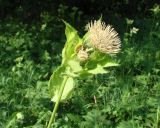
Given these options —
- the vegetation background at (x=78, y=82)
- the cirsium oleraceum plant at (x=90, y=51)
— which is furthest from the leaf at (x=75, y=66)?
the vegetation background at (x=78, y=82)

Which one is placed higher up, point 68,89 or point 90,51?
point 90,51

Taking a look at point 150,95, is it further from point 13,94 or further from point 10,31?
point 10,31

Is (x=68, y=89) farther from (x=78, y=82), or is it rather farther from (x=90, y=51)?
(x=78, y=82)

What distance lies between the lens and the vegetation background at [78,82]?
154 inches

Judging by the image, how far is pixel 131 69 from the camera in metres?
4.93

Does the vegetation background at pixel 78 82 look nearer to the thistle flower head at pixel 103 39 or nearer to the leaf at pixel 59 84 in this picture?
the leaf at pixel 59 84

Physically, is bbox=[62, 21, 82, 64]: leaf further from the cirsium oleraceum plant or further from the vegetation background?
the vegetation background

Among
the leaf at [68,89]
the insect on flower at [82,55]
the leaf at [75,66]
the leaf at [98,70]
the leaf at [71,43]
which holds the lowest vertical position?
the leaf at [68,89]

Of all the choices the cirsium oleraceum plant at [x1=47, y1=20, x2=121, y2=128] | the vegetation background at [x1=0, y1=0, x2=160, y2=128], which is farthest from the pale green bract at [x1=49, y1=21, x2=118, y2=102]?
the vegetation background at [x1=0, y1=0, x2=160, y2=128]

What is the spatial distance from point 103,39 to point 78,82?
3328 mm

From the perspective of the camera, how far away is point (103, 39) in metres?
1.27

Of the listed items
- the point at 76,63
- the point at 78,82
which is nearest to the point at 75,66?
the point at 76,63

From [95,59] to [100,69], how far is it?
32 mm

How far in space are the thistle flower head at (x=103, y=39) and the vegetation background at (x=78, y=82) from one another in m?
2.32
